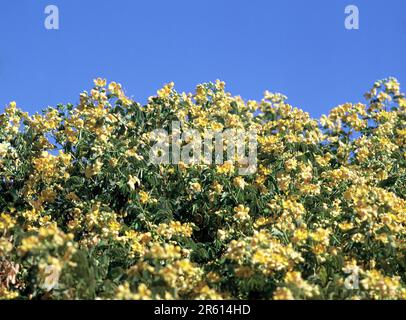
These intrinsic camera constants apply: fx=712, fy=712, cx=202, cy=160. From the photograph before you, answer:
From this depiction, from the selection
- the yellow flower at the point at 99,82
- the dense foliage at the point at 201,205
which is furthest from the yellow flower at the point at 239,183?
the yellow flower at the point at 99,82

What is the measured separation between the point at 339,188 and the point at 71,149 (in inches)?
104

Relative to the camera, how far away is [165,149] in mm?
6957

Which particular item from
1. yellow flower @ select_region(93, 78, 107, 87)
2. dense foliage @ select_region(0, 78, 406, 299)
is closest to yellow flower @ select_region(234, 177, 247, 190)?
dense foliage @ select_region(0, 78, 406, 299)

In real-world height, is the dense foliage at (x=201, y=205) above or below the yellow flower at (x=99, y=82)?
below

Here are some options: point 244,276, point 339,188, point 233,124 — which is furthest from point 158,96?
point 244,276

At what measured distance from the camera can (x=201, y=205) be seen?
257 inches

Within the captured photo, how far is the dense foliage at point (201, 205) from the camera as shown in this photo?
447 centimetres

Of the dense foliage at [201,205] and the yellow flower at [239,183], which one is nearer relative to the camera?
the dense foliage at [201,205]

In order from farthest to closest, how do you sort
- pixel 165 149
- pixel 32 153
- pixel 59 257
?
pixel 32 153, pixel 165 149, pixel 59 257

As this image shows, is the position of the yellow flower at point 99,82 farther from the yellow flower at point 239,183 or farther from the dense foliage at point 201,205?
the yellow flower at point 239,183
